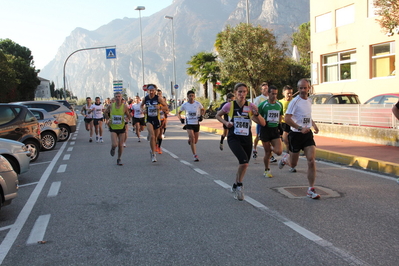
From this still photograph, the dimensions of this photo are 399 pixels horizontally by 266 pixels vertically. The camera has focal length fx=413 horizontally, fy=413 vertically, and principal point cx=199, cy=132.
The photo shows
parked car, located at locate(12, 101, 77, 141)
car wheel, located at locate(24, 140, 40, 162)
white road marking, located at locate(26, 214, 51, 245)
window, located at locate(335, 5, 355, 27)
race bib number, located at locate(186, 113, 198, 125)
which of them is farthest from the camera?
window, located at locate(335, 5, 355, 27)

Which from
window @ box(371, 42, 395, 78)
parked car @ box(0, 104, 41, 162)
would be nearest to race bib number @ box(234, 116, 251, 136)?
parked car @ box(0, 104, 41, 162)

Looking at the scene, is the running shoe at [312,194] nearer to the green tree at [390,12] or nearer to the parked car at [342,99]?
the parked car at [342,99]

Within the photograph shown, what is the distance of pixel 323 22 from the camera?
25.2 m

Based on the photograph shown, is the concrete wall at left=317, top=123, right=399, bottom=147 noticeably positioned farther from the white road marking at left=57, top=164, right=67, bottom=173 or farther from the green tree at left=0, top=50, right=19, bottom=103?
the green tree at left=0, top=50, right=19, bottom=103

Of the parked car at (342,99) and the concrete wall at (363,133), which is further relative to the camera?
the parked car at (342,99)

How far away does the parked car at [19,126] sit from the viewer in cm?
1095

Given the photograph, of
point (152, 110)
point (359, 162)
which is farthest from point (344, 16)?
point (152, 110)

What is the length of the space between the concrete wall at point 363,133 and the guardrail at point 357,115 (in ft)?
0.92

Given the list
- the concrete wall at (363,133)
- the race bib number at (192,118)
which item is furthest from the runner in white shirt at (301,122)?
the concrete wall at (363,133)

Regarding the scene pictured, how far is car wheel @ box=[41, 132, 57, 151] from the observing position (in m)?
14.8

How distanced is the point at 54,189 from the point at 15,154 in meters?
1.05

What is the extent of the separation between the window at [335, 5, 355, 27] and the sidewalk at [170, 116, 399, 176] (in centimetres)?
1171

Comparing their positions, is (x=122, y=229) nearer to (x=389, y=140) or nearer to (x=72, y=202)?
(x=72, y=202)

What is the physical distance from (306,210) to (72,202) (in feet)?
11.7
